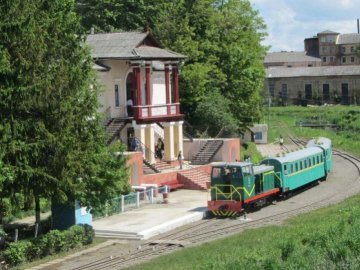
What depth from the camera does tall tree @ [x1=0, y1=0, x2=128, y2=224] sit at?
24.0 meters

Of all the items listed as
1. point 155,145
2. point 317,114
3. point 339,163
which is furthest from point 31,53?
point 317,114

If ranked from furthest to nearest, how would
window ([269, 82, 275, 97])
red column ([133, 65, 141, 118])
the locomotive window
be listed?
window ([269, 82, 275, 97])
red column ([133, 65, 141, 118])
the locomotive window

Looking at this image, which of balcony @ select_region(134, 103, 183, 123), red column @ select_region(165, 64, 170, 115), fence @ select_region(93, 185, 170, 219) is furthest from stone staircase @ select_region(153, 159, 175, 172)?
fence @ select_region(93, 185, 170, 219)

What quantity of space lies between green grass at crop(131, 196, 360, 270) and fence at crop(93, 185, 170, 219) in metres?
7.52

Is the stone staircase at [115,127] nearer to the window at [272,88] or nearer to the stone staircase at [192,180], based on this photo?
the stone staircase at [192,180]

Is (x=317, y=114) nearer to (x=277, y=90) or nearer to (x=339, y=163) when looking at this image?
(x=277, y=90)

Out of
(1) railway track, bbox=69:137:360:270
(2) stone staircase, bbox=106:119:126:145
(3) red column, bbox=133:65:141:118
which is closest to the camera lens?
(1) railway track, bbox=69:137:360:270

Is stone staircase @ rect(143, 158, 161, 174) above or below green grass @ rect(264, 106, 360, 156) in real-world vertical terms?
below

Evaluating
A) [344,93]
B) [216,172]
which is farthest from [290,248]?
[344,93]

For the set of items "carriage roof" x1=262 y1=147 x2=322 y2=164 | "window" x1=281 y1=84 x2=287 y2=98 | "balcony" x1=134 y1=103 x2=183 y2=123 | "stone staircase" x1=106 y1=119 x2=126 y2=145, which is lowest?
"carriage roof" x1=262 y1=147 x2=322 y2=164

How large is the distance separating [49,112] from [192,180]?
720 inches

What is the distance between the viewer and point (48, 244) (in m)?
26.3

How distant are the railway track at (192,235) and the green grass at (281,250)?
1.08 meters

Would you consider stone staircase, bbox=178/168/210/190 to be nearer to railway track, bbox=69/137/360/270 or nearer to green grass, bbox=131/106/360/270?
railway track, bbox=69/137/360/270
